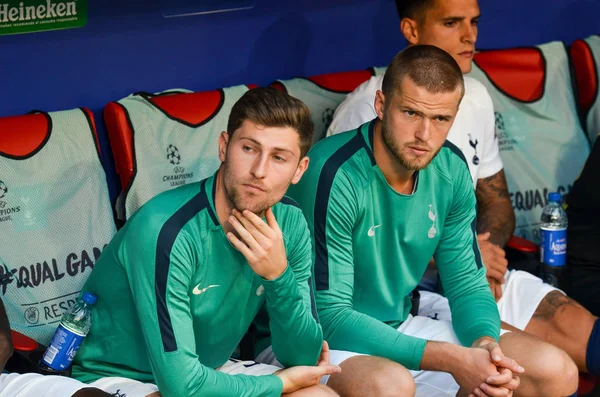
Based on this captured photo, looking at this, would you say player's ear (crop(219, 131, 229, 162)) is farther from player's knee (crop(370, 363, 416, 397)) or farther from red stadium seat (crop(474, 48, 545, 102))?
red stadium seat (crop(474, 48, 545, 102))

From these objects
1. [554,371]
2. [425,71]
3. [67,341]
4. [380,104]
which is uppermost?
[425,71]

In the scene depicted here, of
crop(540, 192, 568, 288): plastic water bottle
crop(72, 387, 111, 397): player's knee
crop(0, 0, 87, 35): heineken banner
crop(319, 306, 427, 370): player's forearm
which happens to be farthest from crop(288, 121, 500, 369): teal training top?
crop(0, 0, 87, 35): heineken banner

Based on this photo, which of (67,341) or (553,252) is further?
(553,252)

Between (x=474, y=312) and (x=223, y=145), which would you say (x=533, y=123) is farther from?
(x=223, y=145)

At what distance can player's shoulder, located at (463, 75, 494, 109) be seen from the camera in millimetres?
4496

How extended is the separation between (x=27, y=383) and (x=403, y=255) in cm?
128

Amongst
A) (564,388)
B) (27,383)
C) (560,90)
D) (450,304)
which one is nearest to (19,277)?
(27,383)

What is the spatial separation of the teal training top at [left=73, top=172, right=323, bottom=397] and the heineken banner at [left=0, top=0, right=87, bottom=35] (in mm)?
1162

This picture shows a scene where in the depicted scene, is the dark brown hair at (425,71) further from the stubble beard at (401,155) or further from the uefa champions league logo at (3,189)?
the uefa champions league logo at (3,189)

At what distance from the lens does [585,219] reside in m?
4.47

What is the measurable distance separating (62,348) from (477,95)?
6.73ft

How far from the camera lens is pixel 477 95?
4.52m

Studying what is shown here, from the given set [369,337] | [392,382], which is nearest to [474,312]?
[369,337]

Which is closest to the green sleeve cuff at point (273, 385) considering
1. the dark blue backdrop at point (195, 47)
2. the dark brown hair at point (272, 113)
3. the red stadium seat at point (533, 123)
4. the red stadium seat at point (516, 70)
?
the dark brown hair at point (272, 113)
